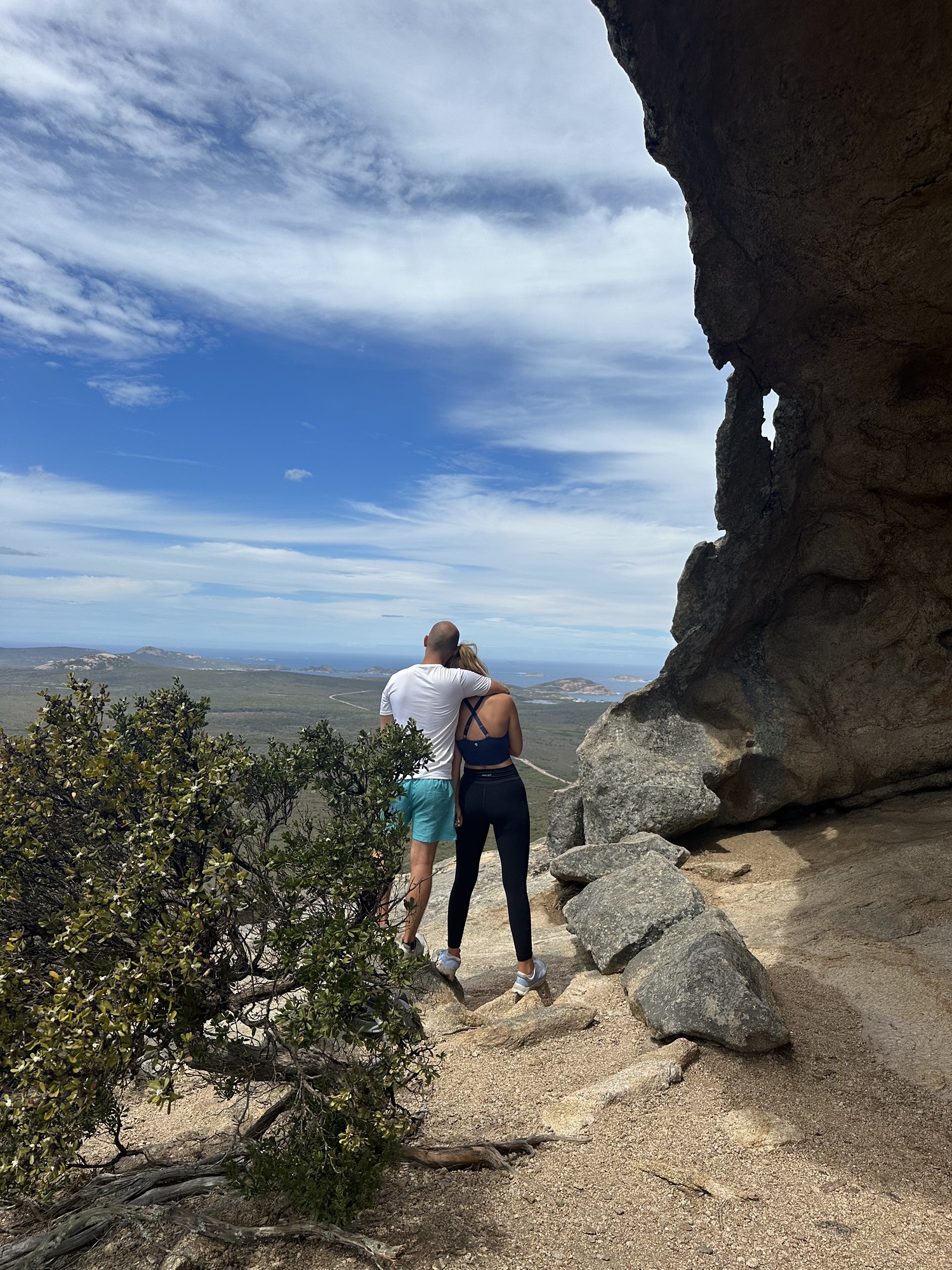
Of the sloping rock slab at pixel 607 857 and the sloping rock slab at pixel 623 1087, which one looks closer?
the sloping rock slab at pixel 623 1087

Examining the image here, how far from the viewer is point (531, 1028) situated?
7.10 metres

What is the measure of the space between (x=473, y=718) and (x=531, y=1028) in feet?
9.38

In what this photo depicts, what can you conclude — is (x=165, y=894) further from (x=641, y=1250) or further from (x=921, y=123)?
(x=921, y=123)

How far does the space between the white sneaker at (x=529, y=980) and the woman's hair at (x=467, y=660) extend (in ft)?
10.3

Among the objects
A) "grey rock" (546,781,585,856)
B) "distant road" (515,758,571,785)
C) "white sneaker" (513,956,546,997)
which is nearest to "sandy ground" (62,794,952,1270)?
"white sneaker" (513,956,546,997)

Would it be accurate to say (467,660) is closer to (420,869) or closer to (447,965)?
(420,869)

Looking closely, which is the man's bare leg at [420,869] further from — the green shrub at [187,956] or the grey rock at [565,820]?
the grey rock at [565,820]

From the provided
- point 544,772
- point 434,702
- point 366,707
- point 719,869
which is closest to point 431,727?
point 434,702

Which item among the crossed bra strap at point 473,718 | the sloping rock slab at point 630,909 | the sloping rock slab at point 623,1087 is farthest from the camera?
the sloping rock slab at point 630,909

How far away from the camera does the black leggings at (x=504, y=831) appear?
303 inches

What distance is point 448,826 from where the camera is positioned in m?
7.73

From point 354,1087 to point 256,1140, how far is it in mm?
1509

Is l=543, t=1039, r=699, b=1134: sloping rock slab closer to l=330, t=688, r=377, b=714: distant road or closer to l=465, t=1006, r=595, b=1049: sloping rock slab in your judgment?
l=465, t=1006, r=595, b=1049: sloping rock slab

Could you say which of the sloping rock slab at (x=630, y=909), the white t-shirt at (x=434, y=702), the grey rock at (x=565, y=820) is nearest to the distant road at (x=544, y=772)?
the grey rock at (x=565, y=820)
